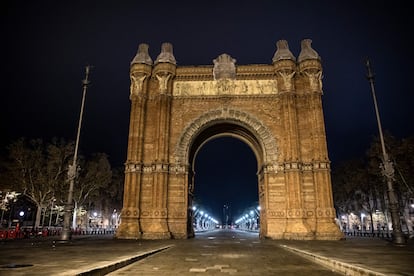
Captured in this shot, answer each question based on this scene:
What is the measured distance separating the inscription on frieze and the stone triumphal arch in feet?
0.31

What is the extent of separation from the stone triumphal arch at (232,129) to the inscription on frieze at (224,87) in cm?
9

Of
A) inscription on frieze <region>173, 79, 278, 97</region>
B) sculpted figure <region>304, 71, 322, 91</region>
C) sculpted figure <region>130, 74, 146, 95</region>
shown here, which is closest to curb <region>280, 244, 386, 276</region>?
sculpted figure <region>304, 71, 322, 91</region>

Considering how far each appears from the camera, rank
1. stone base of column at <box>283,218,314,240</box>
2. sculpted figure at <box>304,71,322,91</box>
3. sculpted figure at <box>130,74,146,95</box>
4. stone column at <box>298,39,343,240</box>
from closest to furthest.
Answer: stone base of column at <box>283,218,314,240</box> < stone column at <box>298,39,343,240</box> < sculpted figure at <box>304,71,322,91</box> < sculpted figure at <box>130,74,146,95</box>

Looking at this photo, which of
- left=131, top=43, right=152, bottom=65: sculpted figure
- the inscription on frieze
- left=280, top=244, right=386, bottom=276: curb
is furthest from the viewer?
left=131, top=43, right=152, bottom=65: sculpted figure

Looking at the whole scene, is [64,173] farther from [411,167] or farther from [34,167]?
[411,167]

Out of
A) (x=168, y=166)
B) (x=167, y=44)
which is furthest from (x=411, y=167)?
(x=167, y=44)

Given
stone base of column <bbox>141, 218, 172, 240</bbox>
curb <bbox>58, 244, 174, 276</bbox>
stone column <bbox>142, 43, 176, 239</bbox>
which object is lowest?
curb <bbox>58, 244, 174, 276</bbox>

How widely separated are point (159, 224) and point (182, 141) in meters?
7.44

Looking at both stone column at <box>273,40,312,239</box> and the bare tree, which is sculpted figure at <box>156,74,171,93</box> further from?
the bare tree

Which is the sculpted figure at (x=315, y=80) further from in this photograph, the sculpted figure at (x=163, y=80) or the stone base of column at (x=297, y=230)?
the sculpted figure at (x=163, y=80)

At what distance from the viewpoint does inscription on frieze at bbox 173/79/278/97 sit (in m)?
29.1

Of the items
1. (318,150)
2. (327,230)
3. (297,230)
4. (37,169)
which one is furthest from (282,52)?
(37,169)

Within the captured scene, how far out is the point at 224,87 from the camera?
2917cm

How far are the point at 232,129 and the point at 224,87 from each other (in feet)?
15.1
